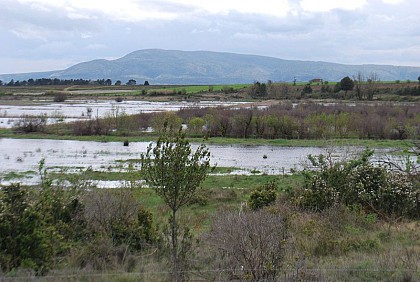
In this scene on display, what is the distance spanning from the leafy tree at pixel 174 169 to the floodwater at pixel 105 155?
20208mm

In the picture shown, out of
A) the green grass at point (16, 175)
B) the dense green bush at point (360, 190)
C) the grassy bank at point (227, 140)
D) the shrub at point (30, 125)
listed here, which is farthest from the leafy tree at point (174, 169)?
the shrub at point (30, 125)

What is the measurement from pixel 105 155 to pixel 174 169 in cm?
3064

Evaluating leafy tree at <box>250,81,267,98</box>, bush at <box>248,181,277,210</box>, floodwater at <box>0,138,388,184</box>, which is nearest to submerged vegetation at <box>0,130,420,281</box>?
bush at <box>248,181,277,210</box>

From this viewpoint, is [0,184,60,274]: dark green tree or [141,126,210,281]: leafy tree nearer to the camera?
[0,184,60,274]: dark green tree

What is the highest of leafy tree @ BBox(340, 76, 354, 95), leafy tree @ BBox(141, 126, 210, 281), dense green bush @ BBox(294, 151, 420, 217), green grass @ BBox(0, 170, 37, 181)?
leafy tree @ BBox(340, 76, 354, 95)

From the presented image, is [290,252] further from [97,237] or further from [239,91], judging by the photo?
[239,91]

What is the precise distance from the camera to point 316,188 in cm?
1694

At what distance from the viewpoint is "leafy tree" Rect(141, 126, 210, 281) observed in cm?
920

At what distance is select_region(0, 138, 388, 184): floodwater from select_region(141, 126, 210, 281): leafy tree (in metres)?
20.2

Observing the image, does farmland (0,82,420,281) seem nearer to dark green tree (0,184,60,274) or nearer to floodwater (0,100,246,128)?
dark green tree (0,184,60,274)

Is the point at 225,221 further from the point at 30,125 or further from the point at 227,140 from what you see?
the point at 30,125

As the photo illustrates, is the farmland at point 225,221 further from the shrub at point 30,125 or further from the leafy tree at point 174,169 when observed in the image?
the shrub at point 30,125

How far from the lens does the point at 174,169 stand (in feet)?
30.2

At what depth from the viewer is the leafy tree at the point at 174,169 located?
9203mm
